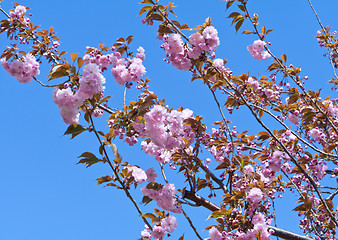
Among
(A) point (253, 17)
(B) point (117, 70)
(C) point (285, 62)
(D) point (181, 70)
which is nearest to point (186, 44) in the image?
(D) point (181, 70)

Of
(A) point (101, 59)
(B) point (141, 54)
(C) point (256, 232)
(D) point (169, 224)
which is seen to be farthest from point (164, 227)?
(B) point (141, 54)

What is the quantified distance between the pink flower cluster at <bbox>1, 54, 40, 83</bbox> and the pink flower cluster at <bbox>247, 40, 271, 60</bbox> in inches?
98.3

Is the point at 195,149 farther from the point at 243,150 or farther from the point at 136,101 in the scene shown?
the point at 136,101

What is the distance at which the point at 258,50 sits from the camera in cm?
425

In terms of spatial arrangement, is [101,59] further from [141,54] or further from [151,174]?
[151,174]

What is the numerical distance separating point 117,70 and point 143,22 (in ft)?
1.95

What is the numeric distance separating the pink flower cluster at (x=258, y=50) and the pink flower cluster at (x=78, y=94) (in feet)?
7.70

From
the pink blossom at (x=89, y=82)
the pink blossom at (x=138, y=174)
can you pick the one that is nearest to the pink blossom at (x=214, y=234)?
the pink blossom at (x=138, y=174)

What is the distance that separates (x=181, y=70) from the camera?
11.1 feet

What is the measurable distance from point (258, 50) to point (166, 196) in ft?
7.30

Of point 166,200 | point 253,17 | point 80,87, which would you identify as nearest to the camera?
point 80,87

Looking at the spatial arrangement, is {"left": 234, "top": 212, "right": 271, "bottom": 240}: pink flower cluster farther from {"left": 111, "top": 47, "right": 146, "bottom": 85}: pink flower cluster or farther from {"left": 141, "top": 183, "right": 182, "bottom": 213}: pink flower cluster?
{"left": 111, "top": 47, "right": 146, "bottom": 85}: pink flower cluster

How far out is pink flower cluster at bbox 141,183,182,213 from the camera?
10.1ft

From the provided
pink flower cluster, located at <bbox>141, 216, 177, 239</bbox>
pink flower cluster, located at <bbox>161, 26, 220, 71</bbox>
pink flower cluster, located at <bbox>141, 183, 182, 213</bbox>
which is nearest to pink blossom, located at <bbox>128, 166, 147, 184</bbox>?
pink flower cluster, located at <bbox>141, 183, 182, 213</bbox>
